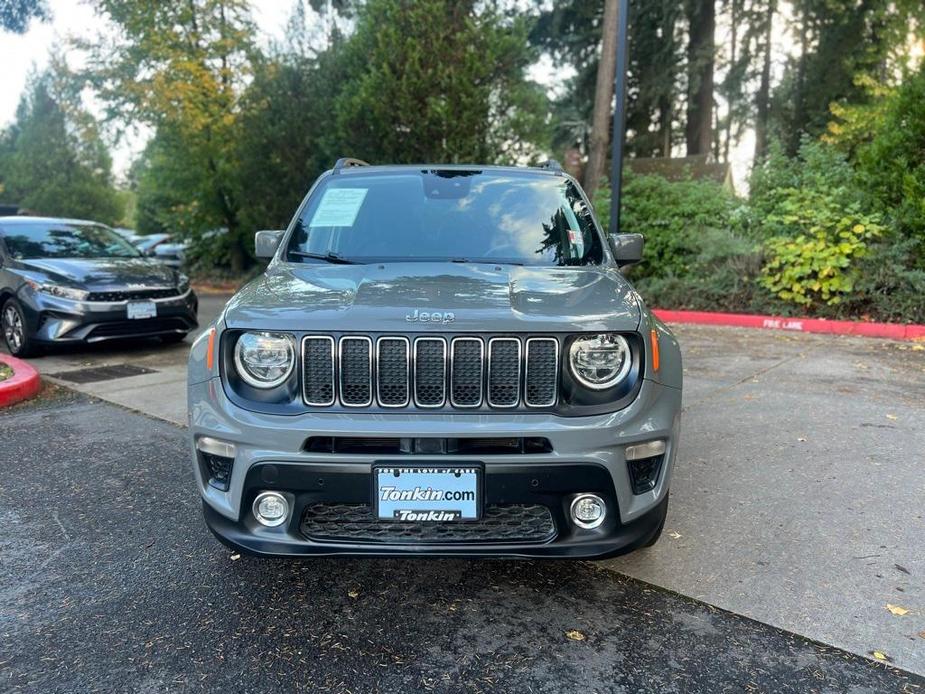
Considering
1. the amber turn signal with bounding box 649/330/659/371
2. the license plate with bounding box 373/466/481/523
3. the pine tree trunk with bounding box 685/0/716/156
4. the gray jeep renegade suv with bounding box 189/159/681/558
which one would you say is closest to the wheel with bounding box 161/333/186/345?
the gray jeep renegade suv with bounding box 189/159/681/558

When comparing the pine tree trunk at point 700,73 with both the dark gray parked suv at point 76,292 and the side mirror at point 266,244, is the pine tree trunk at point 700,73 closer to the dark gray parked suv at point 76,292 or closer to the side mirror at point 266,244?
the dark gray parked suv at point 76,292

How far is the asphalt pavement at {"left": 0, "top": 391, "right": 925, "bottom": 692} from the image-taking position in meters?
2.26

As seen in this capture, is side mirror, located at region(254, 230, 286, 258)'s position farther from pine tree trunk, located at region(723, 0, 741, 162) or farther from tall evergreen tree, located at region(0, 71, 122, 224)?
tall evergreen tree, located at region(0, 71, 122, 224)

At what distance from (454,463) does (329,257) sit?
157cm

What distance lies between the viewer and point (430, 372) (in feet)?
8.22

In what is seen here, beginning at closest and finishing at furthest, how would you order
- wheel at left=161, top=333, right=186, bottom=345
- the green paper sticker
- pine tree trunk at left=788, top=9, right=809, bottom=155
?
the green paper sticker → wheel at left=161, top=333, right=186, bottom=345 → pine tree trunk at left=788, top=9, right=809, bottom=155

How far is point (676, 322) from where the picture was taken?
10195mm

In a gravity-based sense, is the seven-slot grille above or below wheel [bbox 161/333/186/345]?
above

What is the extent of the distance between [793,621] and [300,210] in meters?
3.08

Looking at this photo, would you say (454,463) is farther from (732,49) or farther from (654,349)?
(732,49)

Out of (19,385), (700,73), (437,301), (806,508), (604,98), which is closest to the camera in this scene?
(437,301)

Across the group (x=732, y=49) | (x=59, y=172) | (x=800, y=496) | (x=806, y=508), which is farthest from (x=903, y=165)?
(x=59, y=172)

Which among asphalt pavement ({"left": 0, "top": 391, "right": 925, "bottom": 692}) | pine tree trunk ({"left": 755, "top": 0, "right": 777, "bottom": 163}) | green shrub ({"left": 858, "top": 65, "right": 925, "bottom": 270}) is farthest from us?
pine tree trunk ({"left": 755, "top": 0, "right": 777, "bottom": 163})

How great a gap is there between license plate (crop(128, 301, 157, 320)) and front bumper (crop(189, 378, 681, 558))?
5585 mm
